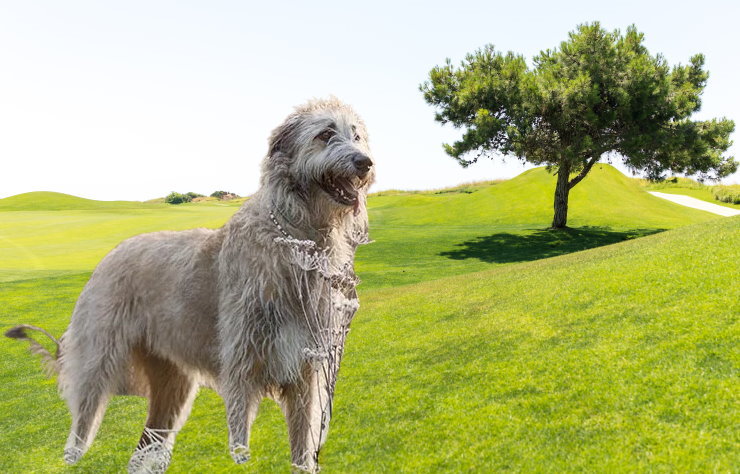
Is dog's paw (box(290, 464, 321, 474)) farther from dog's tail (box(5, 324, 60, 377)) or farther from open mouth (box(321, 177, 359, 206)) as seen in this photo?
dog's tail (box(5, 324, 60, 377))

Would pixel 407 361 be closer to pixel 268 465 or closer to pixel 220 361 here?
pixel 268 465

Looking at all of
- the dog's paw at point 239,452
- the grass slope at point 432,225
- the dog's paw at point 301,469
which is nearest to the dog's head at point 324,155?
the dog's paw at point 239,452

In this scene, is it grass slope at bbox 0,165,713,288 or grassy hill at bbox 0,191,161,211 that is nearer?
grass slope at bbox 0,165,713,288

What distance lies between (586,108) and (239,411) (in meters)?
27.4

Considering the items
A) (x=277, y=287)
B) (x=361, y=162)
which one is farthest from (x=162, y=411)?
(x=361, y=162)

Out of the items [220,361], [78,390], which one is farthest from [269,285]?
[78,390]

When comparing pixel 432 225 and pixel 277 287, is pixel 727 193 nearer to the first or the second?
pixel 432 225

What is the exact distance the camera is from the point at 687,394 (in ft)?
17.2

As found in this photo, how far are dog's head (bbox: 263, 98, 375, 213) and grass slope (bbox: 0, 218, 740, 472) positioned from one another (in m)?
2.85

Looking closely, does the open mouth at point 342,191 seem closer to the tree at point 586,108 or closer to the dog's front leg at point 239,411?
the dog's front leg at point 239,411

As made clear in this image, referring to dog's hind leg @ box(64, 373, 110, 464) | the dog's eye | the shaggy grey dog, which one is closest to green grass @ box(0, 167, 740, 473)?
dog's hind leg @ box(64, 373, 110, 464)

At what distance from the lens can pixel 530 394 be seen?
587 centimetres

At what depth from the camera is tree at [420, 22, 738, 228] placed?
27094mm

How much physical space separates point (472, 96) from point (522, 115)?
2.64 m
